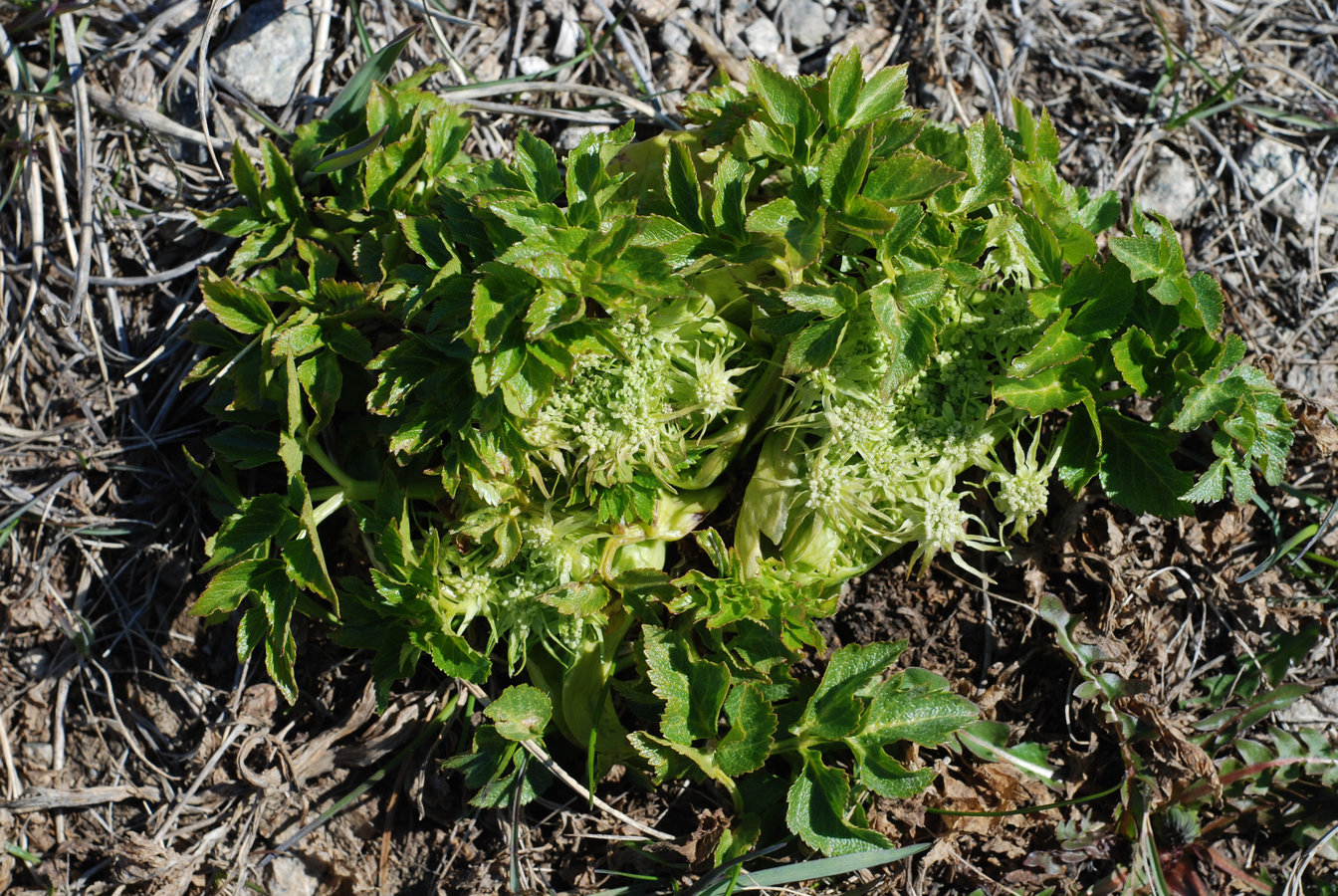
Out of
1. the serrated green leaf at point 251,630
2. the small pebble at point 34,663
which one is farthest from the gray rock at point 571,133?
the small pebble at point 34,663

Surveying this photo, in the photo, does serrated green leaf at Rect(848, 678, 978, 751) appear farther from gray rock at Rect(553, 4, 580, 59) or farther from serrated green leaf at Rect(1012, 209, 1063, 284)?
gray rock at Rect(553, 4, 580, 59)

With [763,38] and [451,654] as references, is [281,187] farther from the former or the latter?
[763,38]

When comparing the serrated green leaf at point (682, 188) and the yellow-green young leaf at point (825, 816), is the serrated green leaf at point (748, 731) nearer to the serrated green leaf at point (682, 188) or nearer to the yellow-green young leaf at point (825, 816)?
the yellow-green young leaf at point (825, 816)

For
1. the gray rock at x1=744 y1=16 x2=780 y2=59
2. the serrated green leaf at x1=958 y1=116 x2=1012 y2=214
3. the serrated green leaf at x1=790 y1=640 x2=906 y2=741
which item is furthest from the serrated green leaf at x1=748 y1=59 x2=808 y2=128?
the serrated green leaf at x1=790 y1=640 x2=906 y2=741

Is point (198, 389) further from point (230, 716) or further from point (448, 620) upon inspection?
point (448, 620)

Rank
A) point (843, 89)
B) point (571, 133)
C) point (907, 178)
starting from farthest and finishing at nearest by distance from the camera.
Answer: point (571, 133) → point (843, 89) → point (907, 178)

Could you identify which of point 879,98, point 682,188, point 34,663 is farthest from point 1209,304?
point 34,663

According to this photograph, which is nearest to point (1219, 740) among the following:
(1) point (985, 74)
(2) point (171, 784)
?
(1) point (985, 74)
